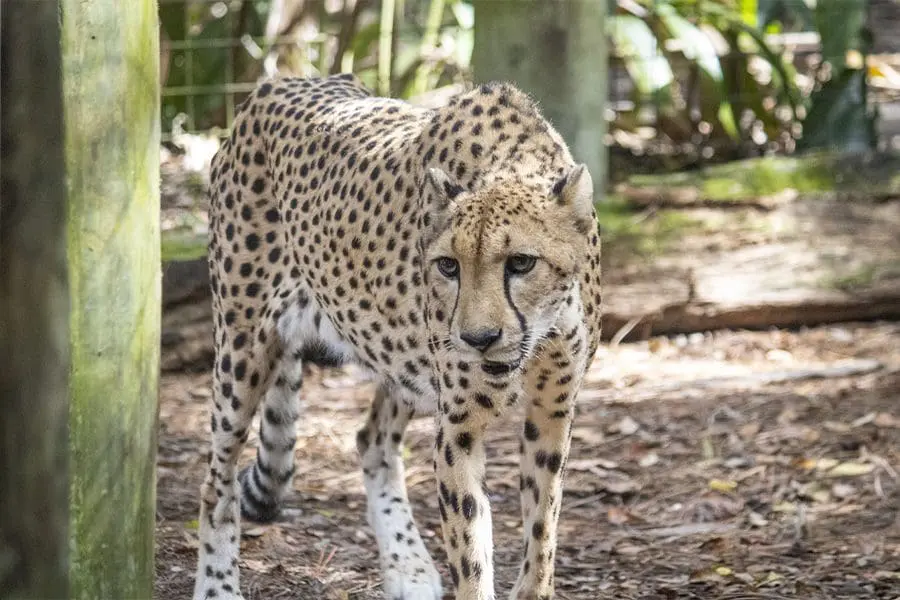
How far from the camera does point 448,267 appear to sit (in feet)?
11.5

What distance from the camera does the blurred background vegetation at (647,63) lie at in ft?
26.7

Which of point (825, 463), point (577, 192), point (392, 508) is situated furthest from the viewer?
point (825, 463)

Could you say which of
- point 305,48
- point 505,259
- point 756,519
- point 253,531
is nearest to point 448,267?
point 505,259

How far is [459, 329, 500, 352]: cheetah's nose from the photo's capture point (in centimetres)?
330

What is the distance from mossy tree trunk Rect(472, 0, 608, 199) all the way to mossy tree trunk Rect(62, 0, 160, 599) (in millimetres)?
4151

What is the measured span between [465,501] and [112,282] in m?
1.49

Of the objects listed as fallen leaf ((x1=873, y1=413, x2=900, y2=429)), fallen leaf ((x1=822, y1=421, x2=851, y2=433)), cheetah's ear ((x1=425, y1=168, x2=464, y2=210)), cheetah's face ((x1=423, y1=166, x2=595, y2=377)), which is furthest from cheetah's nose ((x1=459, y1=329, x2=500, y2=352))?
fallen leaf ((x1=873, y1=413, x2=900, y2=429))

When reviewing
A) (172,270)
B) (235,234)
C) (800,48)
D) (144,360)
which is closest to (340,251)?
(235,234)

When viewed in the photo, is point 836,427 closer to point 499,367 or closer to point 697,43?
point 499,367

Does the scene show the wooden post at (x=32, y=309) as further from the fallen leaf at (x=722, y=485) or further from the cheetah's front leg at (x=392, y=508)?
the fallen leaf at (x=722, y=485)

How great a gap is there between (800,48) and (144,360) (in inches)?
303

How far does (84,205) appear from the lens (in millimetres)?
2523

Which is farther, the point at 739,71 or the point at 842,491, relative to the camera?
the point at 739,71

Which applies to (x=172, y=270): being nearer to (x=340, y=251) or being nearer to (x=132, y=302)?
(x=340, y=251)
